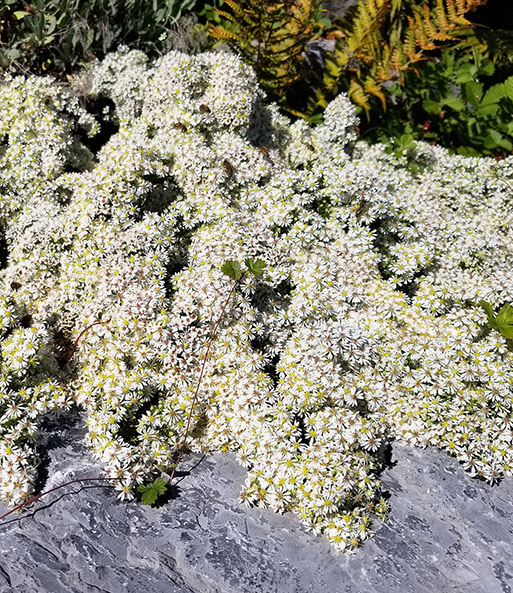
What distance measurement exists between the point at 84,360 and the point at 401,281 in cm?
A: 301

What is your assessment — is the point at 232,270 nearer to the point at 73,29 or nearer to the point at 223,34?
the point at 223,34

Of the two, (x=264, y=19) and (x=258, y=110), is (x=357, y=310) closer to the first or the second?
(x=258, y=110)

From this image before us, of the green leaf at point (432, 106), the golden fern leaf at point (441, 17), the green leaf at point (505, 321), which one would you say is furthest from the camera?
the green leaf at point (432, 106)

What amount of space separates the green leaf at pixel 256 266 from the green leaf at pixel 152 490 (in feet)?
5.81

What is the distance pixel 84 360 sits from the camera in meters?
4.50

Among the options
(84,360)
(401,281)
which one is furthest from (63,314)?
(401,281)

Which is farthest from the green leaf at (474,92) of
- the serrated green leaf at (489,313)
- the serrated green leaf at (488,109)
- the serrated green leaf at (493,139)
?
the serrated green leaf at (489,313)

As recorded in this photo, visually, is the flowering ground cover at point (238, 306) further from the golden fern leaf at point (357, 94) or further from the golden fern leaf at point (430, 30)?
the golden fern leaf at point (430, 30)

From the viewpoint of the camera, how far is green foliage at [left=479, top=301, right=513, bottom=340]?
13.9 feet

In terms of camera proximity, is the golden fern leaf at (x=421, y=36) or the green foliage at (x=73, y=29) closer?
the green foliage at (x=73, y=29)

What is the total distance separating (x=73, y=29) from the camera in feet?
22.4

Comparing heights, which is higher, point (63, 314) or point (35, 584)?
point (63, 314)

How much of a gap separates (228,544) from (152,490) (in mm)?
658

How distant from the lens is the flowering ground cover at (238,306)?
12.9 ft
